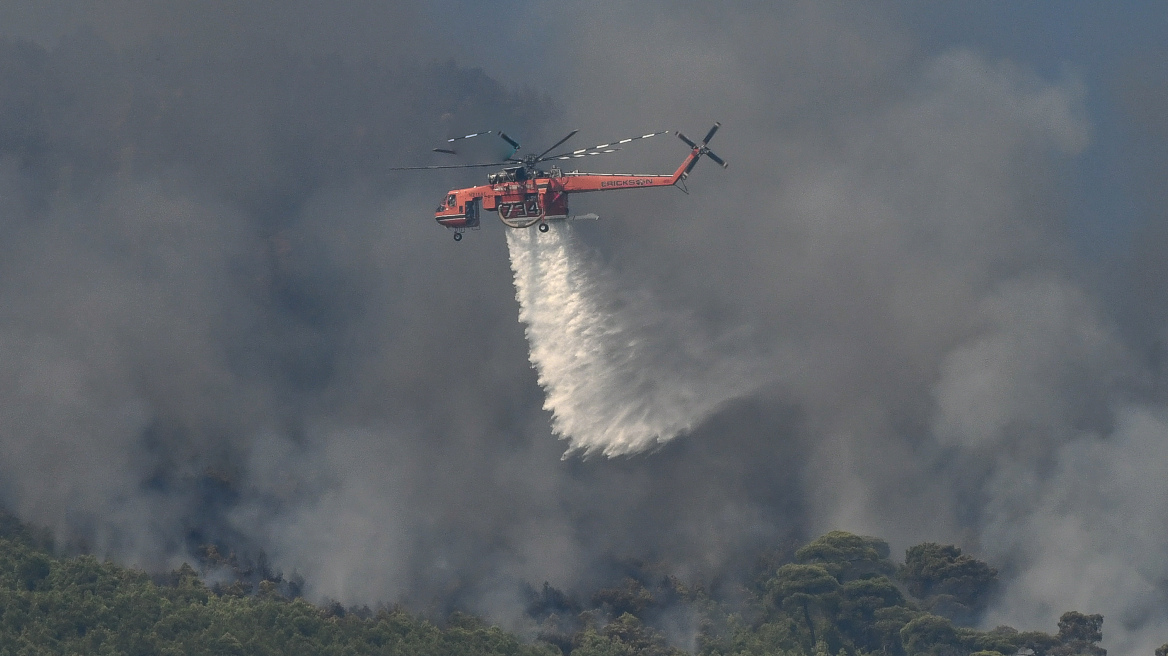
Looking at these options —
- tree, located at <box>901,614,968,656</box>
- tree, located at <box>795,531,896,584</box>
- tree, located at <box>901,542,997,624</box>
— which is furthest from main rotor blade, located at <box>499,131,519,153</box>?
tree, located at <box>901,542,997,624</box>

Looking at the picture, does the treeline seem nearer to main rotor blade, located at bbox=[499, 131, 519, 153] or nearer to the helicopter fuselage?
the helicopter fuselage

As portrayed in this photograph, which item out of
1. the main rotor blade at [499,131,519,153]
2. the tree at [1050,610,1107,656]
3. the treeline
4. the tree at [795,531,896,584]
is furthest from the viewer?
the tree at [795,531,896,584]

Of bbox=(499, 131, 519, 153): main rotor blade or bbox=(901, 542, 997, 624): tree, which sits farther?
bbox=(901, 542, 997, 624): tree

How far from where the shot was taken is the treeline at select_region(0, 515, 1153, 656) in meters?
151

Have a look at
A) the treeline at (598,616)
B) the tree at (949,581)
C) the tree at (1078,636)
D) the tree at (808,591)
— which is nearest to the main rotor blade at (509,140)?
the treeline at (598,616)

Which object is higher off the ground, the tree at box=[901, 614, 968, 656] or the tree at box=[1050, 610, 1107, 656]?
the tree at box=[1050, 610, 1107, 656]

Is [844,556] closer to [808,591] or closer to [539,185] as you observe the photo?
[808,591]

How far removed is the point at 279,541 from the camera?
19050 cm

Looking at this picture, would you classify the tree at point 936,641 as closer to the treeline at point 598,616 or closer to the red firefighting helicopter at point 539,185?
the treeline at point 598,616

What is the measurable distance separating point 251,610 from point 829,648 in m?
48.0

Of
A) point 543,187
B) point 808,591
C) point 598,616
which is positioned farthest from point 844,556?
point 543,187

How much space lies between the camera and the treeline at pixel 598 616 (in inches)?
5960

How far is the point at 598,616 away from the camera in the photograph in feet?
579

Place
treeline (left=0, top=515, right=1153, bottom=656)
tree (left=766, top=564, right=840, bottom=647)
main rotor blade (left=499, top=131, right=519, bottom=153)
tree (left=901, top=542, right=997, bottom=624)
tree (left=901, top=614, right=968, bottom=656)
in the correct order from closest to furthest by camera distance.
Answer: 1. main rotor blade (left=499, top=131, right=519, bottom=153)
2. treeline (left=0, top=515, right=1153, bottom=656)
3. tree (left=901, top=614, right=968, bottom=656)
4. tree (left=766, top=564, right=840, bottom=647)
5. tree (left=901, top=542, right=997, bottom=624)
